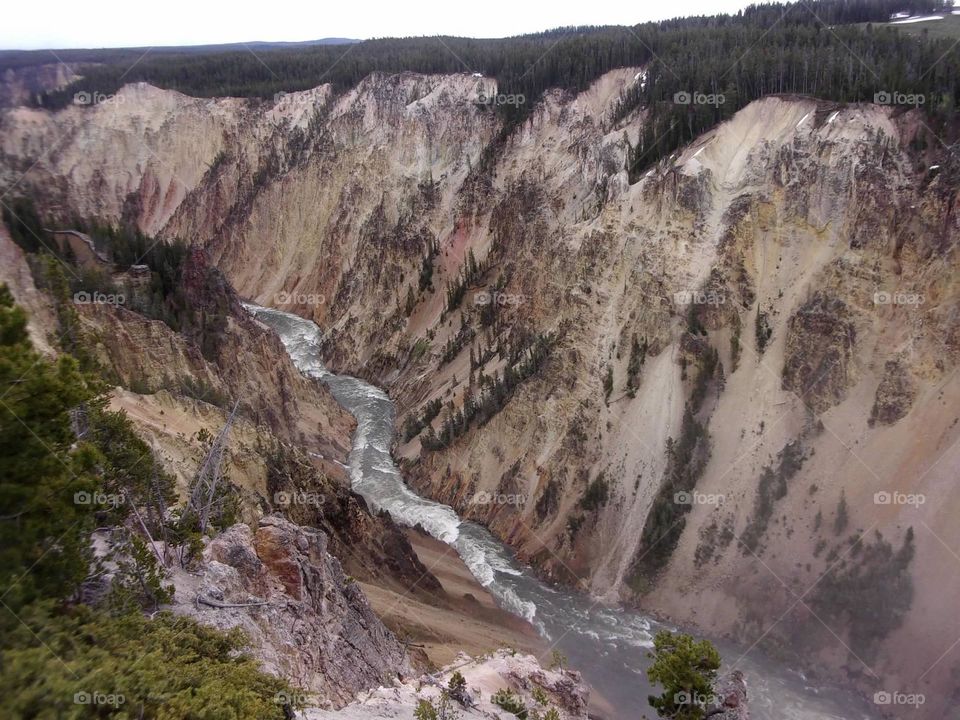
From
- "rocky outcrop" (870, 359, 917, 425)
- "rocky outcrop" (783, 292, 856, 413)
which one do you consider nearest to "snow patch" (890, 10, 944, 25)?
"rocky outcrop" (783, 292, 856, 413)

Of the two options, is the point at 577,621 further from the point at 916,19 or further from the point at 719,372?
the point at 916,19

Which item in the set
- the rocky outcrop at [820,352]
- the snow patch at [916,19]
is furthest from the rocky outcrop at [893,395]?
the snow patch at [916,19]

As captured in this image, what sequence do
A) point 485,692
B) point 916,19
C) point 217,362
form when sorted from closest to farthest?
point 485,692 < point 217,362 < point 916,19

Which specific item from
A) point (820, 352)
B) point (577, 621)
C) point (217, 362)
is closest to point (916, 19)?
point (820, 352)

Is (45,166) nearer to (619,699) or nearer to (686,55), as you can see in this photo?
(686,55)

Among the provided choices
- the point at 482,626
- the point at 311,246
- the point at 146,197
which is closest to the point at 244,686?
the point at 482,626

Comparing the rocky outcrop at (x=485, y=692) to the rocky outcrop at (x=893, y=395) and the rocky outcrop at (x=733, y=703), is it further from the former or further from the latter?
the rocky outcrop at (x=893, y=395)
